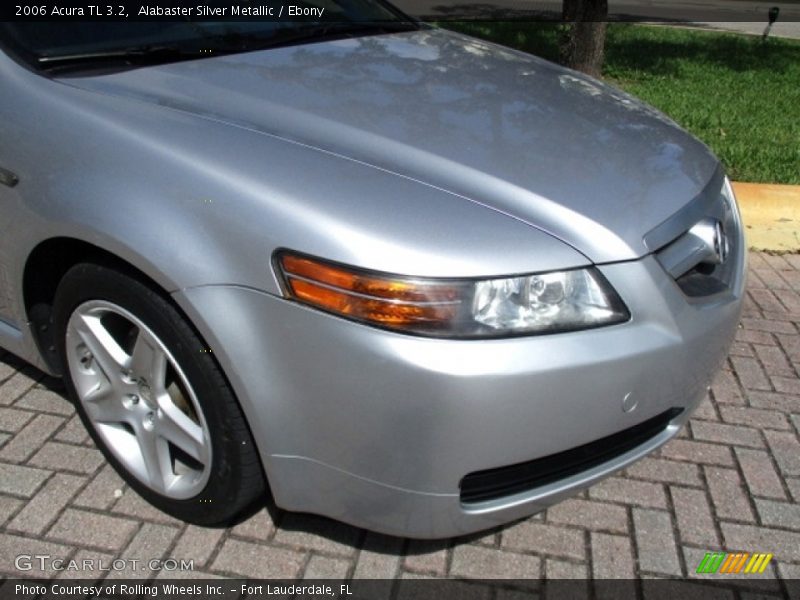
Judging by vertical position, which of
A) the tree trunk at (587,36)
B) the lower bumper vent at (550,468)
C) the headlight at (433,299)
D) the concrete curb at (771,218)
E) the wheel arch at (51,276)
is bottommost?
the concrete curb at (771,218)

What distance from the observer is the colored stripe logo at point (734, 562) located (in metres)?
2.33

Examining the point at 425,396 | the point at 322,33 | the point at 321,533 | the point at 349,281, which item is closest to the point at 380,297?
the point at 349,281

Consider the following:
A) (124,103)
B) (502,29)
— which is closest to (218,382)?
(124,103)

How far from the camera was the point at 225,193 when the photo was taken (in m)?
1.93

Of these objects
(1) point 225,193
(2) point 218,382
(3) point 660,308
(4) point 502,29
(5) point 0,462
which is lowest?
(4) point 502,29

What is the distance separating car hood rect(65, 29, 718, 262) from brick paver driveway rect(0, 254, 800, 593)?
91cm

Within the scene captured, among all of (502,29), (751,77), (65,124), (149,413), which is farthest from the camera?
(502,29)

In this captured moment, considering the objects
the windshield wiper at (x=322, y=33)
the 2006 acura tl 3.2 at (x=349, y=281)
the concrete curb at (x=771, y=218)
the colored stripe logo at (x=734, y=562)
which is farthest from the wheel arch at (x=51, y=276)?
the concrete curb at (x=771, y=218)

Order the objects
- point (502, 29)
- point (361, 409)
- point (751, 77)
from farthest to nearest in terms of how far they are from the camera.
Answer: point (502, 29), point (751, 77), point (361, 409)

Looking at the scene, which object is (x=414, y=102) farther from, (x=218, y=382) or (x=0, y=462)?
(x=0, y=462)

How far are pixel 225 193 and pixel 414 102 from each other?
0.79 metres

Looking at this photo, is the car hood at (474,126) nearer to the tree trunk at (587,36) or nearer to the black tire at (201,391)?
the black tire at (201,391)

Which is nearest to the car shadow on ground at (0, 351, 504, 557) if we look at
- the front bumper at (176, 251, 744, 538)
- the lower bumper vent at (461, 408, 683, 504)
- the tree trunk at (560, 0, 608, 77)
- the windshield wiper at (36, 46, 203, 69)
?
the front bumper at (176, 251, 744, 538)

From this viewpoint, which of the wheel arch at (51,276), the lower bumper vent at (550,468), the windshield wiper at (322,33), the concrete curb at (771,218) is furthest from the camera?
the concrete curb at (771,218)
